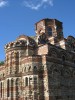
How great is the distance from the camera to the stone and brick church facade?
111 ft

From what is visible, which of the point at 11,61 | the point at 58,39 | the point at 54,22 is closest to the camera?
the point at 11,61

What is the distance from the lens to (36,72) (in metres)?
34.4

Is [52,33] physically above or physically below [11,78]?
above

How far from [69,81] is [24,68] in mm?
7691

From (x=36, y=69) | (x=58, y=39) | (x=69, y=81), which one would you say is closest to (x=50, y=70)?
(x=36, y=69)

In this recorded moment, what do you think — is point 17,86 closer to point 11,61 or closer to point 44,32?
point 11,61

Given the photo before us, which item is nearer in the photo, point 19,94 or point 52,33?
point 19,94

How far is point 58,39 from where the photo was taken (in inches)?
1732

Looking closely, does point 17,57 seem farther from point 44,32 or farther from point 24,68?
point 44,32

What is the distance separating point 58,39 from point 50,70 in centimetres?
1072

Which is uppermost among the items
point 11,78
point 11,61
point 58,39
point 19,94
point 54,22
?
point 54,22

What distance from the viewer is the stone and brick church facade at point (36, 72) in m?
33.9

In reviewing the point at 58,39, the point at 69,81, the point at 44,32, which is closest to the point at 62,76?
the point at 69,81

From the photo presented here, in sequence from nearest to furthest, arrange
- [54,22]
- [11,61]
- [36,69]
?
[36,69] → [11,61] → [54,22]
